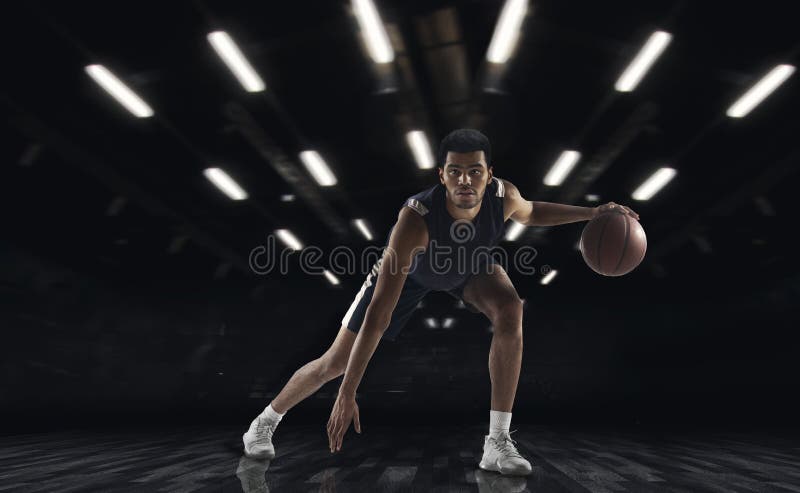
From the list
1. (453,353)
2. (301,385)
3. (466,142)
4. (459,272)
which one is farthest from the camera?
(453,353)

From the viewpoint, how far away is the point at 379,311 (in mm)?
1788

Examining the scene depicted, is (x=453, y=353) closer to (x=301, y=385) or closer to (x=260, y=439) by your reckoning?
(x=260, y=439)

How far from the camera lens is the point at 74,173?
550 centimetres

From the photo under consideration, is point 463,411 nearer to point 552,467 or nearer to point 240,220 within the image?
point 240,220

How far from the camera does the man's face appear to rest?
6.40 feet

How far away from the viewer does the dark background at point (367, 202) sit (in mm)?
3949

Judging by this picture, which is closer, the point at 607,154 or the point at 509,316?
the point at 509,316

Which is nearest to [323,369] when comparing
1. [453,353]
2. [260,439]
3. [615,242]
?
[260,439]

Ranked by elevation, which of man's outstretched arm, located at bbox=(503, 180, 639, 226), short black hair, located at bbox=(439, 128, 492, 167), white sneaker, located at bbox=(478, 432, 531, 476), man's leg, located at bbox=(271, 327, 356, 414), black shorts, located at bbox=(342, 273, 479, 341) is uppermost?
short black hair, located at bbox=(439, 128, 492, 167)

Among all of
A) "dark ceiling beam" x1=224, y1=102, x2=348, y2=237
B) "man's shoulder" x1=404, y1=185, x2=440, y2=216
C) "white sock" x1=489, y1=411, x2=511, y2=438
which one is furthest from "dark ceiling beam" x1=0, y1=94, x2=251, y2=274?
"white sock" x1=489, y1=411, x2=511, y2=438

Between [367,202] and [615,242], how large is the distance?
15.4ft

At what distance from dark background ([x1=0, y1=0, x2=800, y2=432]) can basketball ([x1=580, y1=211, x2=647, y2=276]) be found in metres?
1.90

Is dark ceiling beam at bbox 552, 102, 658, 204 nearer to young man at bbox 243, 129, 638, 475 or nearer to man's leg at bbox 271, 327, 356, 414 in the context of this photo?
Result: young man at bbox 243, 129, 638, 475

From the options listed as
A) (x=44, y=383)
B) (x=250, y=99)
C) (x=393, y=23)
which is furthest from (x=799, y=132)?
(x=44, y=383)
